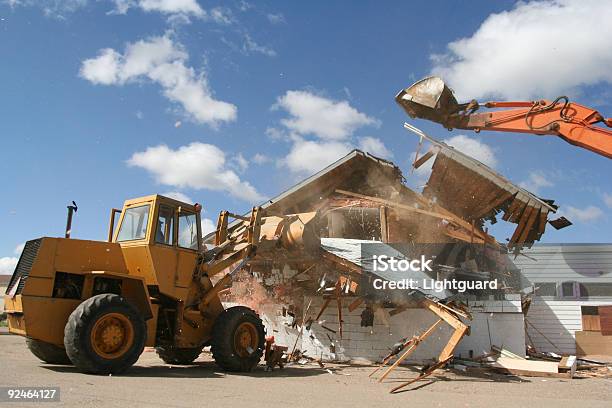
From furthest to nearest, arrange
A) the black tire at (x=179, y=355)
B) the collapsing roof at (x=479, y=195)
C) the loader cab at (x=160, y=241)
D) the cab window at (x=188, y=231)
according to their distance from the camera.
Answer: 1. the collapsing roof at (x=479, y=195)
2. the black tire at (x=179, y=355)
3. the cab window at (x=188, y=231)
4. the loader cab at (x=160, y=241)

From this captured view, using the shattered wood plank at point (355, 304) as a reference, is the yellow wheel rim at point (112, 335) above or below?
below

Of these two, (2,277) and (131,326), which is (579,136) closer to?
(131,326)

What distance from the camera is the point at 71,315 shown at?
8.49 metres

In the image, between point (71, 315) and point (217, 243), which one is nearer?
point (71, 315)

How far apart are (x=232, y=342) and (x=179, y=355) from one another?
1.80 meters

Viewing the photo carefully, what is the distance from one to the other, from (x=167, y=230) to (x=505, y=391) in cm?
682

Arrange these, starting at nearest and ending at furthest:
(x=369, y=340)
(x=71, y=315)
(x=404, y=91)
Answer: (x=71, y=315) → (x=404, y=91) → (x=369, y=340)

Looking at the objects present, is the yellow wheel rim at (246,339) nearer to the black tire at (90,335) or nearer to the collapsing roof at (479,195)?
the black tire at (90,335)

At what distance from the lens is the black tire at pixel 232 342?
10.5 m

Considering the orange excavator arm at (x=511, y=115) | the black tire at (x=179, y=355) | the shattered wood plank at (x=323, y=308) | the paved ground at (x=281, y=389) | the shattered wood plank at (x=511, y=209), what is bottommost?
the paved ground at (x=281, y=389)

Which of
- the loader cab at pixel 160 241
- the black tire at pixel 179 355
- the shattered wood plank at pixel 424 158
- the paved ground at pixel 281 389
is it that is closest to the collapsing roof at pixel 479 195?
the shattered wood plank at pixel 424 158

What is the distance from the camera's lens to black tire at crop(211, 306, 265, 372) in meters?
10.5

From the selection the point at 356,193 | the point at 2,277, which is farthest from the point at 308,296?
the point at 2,277

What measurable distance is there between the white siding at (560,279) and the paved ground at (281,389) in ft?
26.0
